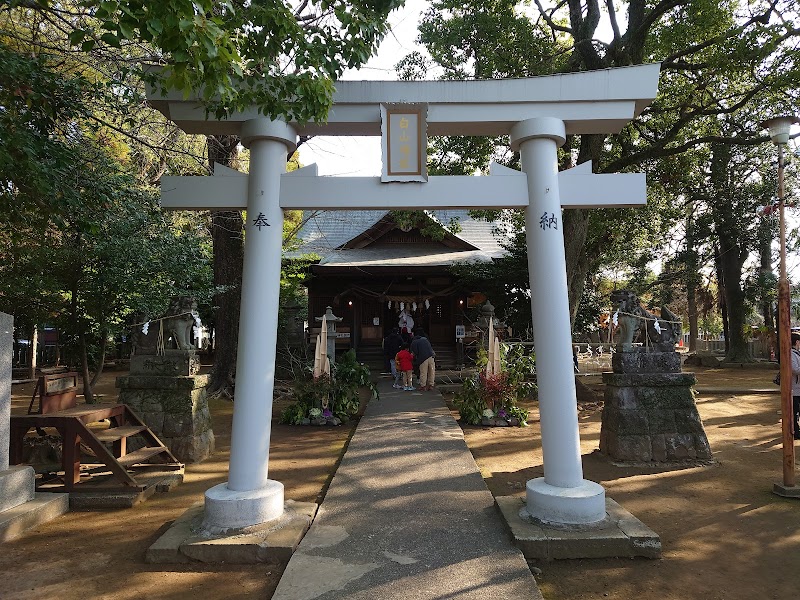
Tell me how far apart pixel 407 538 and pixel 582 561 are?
135 cm

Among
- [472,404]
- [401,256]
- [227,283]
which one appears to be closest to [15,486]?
[472,404]

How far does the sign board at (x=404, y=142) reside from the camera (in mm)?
4637

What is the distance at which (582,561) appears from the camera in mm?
3932

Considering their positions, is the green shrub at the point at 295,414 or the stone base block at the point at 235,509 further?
the green shrub at the point at 295,414

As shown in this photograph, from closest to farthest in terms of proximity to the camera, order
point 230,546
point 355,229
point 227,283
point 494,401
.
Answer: point 230,546 < point 494,401 < point 227,283 < point 355,229

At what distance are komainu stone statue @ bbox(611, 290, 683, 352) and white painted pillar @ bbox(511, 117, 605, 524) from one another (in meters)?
3.37

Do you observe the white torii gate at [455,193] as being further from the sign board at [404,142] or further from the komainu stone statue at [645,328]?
the komainu stone statue at [645,328]

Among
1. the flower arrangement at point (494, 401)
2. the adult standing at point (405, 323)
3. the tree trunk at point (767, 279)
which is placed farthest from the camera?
the tree trunk at point (767, 279)

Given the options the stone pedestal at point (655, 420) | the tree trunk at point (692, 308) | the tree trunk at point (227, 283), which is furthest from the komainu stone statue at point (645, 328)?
the tree trunk at point (692, 308)

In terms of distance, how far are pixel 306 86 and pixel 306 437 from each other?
20.5ft

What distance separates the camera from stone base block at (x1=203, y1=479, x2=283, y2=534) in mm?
4164

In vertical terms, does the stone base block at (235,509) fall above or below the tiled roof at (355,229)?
below

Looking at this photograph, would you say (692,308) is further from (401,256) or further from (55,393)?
(55,393)

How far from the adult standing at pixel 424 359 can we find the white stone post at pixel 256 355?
8854 mm
